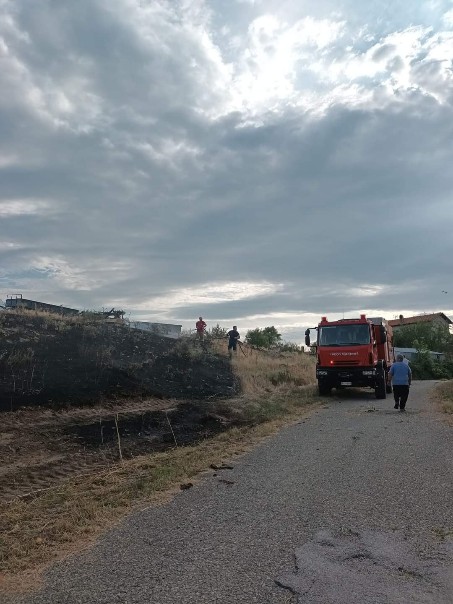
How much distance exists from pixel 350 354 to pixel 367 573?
15.9 m

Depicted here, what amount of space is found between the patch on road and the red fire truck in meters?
15.0

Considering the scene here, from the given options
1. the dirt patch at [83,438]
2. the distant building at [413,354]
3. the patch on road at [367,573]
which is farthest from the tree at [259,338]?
the patch on road at [367,573]

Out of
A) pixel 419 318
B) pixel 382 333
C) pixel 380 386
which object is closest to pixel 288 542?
pixel 380 386

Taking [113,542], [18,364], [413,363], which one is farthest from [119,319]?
[413,363]

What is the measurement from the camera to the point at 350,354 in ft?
65.1

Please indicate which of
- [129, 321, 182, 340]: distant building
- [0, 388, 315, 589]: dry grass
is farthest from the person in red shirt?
[0, 388, 315, 589]: dry grass

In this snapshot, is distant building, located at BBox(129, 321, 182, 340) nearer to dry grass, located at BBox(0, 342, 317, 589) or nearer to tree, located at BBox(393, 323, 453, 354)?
dry grass, located at BBox(0, 342, 317, 589)

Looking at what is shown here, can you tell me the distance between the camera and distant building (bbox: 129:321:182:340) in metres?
28.3

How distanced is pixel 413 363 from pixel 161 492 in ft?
160

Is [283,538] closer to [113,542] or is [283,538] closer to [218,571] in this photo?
[218,571]

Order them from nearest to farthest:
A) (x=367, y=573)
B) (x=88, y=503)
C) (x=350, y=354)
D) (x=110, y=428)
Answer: (x=367, y=573) < (x=88, y=503) < (x=110, y=428) < (x=350, y=354)

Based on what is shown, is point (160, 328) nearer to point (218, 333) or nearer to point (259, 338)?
point (218, 333)

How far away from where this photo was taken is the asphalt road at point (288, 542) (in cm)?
405

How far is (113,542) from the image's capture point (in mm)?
5172
